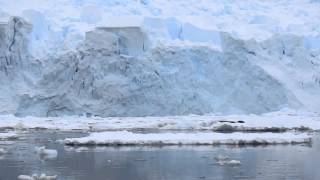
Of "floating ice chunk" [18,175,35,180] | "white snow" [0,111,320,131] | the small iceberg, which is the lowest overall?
"white snow" [0,111,320,131]

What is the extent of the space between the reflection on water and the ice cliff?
Result: 8.99 m

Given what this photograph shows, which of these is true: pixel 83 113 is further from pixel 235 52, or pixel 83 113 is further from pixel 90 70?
pixel 235 52

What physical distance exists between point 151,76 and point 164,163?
12.2m

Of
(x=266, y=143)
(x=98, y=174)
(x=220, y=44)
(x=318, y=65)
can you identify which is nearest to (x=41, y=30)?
(x=220, y=44)

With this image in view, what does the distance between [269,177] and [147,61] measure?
14.4 meters

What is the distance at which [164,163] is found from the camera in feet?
35.4

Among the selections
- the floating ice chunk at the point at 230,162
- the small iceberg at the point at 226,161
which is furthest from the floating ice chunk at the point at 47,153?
the floating ice chunk at the point at 230,162

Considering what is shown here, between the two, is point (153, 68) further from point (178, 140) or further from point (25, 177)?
point (25, 177)

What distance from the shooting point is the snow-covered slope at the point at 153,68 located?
904 inches

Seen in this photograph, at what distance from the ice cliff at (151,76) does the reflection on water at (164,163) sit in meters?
8.99

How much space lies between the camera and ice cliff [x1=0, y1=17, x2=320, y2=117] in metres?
23.0

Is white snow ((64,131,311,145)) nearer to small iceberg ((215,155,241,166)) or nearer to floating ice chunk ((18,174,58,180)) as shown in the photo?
small iceberg ((215,155,241,166))

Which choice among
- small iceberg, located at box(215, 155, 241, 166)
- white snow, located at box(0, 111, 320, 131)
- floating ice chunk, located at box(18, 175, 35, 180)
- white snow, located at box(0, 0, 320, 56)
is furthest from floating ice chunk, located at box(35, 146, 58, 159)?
white snow, located at box(0, 0, 320, 56)

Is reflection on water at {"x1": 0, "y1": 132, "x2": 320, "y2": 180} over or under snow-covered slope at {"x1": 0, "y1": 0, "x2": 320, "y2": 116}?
under
